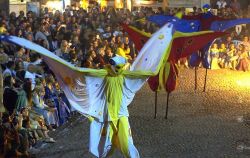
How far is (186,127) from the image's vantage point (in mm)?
12500

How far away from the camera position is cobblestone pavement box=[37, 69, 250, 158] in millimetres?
10805

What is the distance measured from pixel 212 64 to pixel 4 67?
29.8 feet

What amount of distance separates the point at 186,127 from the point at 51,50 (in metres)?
6.45

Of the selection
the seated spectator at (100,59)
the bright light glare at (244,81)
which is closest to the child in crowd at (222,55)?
the bright light glare at (244,81)

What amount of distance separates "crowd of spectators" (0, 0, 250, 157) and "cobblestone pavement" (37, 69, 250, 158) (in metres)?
0.58

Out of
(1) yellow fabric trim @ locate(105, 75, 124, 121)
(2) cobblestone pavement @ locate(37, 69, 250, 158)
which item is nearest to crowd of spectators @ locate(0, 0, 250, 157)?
(2) cobblestone pavement @ locate(37, 69, 250, 158)

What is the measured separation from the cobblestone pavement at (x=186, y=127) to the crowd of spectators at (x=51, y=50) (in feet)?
1.90

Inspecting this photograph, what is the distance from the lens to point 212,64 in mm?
19594

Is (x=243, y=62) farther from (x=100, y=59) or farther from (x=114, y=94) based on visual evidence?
(x=114, y=94)

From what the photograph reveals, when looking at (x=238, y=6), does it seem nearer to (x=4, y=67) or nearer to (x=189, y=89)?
(x=189, y=89)

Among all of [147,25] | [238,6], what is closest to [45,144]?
[147,25]

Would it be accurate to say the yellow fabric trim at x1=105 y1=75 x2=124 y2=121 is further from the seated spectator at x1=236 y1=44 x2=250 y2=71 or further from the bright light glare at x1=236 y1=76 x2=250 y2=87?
the seated spectator at x1=236 y1=44 x2=250 y2=71

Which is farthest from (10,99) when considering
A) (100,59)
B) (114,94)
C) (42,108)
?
(100,59)

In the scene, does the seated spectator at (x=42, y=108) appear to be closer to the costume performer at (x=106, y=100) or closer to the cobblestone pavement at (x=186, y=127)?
the cobblestone pavement at (x=186, y=127)
